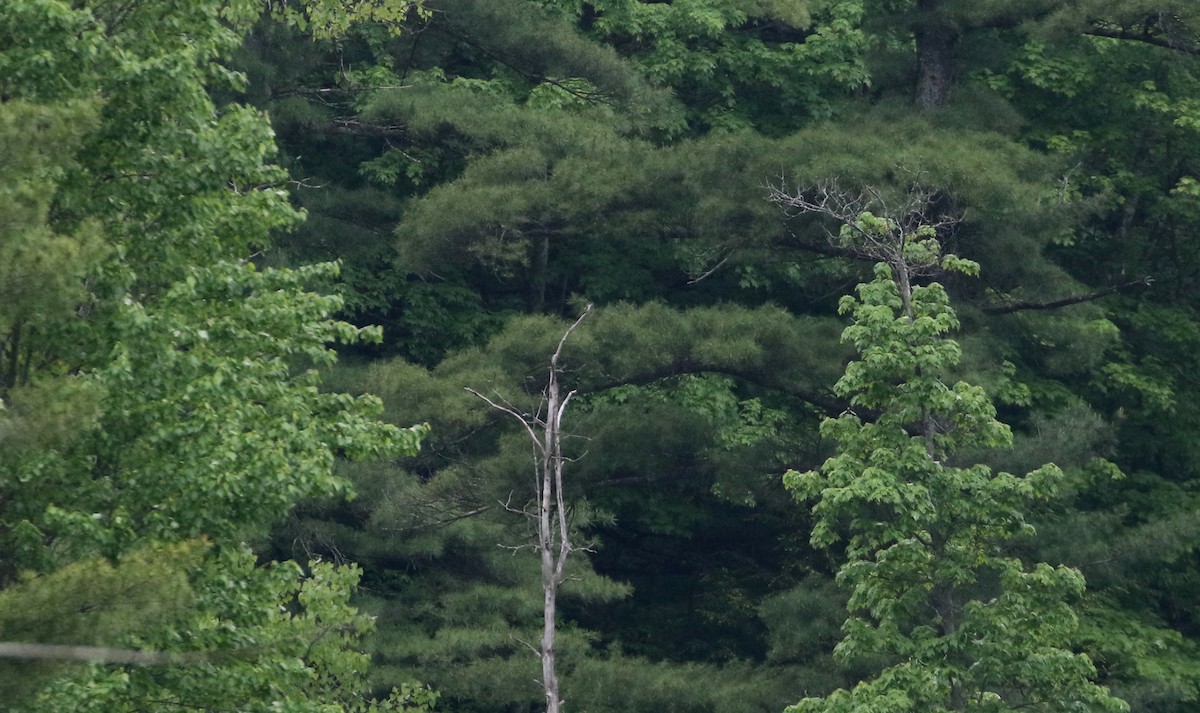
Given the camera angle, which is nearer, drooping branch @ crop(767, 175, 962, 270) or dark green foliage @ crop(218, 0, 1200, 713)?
drooping branch @ crop(767, 175, 962, 270)

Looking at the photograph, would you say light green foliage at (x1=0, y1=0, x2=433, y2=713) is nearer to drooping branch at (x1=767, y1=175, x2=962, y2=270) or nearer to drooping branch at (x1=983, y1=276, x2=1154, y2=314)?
drooping branch at (x1=767, y1=175, x2=962, y2=270)

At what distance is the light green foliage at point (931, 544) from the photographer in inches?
561

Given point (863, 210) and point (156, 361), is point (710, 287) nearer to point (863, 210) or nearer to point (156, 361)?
point (863, 210)

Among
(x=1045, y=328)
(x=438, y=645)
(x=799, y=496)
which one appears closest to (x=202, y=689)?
(x=799, y=496)

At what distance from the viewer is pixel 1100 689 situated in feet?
46.7

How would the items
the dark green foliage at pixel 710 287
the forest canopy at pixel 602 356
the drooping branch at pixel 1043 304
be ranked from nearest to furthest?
the forest canopy at pixel 602 356 → the dark green foliage at pixel 710 287 → the drooping branch at pixel 1043 304

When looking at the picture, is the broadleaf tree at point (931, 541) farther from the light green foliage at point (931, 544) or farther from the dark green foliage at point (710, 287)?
the dark green foliage at point (710, 287)

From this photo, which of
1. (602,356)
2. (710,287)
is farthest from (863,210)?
(710,287)

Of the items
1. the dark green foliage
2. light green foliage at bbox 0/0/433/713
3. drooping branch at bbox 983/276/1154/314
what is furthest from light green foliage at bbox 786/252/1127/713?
drooping branch at bbox 983/276/1154/314

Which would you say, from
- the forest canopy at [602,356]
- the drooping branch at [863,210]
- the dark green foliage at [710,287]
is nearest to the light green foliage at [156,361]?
the forest canopy at [602,356]

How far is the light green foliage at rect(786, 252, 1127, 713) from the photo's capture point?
14242mm

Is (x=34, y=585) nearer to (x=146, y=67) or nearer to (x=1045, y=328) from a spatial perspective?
(x=146, y=67)

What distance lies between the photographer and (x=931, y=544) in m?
15.0

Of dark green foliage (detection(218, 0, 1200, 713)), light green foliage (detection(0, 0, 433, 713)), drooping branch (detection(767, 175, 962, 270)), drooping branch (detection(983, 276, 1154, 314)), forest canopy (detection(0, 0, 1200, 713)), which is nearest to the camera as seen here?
light green foliage (detection(0, 0, 433, 713))
